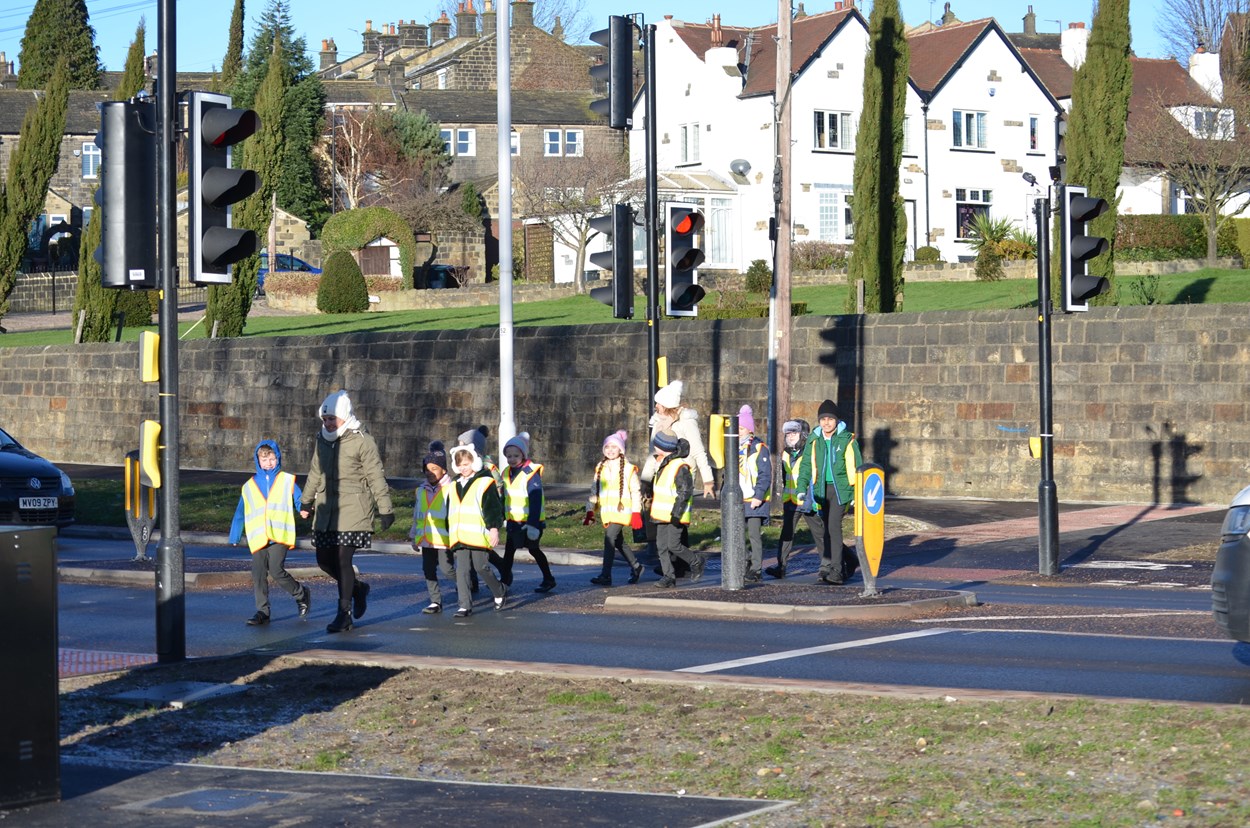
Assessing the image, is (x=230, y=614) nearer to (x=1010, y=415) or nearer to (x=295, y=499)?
(x=295, y=499)

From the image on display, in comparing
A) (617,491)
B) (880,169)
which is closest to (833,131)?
(880,169)

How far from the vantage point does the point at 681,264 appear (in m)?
16.2

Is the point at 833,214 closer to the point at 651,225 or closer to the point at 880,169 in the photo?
the point at 880,169

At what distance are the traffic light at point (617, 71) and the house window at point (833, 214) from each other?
38.5m

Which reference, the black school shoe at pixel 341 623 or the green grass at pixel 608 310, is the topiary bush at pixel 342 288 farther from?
the black school shoe at pixel 341 623

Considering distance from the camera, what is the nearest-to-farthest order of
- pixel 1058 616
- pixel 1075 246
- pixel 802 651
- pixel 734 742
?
pixel 734 742 → pixel 802 651 → pixel 1058 616 → pixel 1075 246

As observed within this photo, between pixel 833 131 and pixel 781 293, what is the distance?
33652 millimetres

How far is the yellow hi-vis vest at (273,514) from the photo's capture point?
12711mm

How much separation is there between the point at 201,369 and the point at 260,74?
1644 inches

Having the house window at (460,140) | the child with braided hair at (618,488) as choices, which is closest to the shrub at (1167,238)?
the child with braided hair at (618,488)

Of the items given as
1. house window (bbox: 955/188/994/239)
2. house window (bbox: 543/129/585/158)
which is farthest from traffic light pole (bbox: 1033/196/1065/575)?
house window (bbox: 543/129/585/158)

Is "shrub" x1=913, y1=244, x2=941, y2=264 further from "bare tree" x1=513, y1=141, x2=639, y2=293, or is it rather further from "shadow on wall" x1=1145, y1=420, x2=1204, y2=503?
"shadow on wall" x1=1145, y1=420, x2=1204, y2=503

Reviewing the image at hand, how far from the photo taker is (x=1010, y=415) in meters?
23.2

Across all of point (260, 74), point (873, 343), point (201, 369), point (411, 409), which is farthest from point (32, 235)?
point (873, 343)
